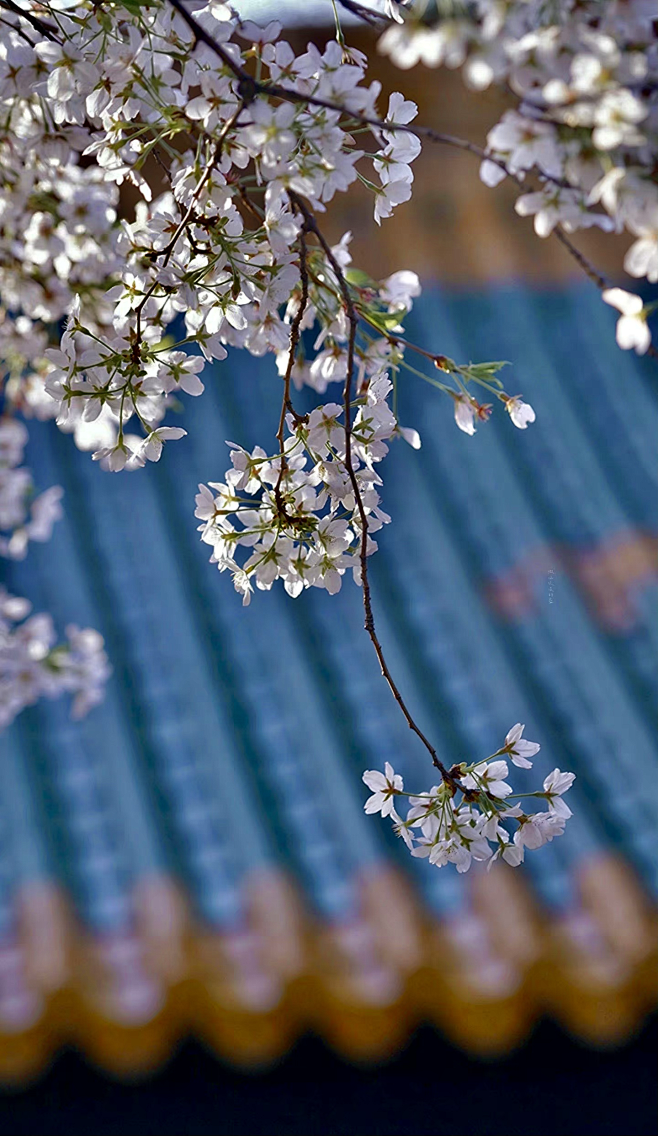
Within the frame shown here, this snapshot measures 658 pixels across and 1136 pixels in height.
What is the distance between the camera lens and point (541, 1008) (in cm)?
150

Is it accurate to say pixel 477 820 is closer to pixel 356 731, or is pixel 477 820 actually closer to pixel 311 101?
pixel 311 101

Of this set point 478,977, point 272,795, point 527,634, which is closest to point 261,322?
point 478,977

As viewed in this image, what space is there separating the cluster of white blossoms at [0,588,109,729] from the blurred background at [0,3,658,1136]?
0.49 meters

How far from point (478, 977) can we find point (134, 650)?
106cm

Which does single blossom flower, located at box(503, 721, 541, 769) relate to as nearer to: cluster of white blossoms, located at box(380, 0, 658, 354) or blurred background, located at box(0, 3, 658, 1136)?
cluster of white blossoms, located at box(380, 0, 658, 354)

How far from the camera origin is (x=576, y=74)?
0.35 metres

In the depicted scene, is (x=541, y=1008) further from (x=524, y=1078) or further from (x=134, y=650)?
(x=134, y=650)

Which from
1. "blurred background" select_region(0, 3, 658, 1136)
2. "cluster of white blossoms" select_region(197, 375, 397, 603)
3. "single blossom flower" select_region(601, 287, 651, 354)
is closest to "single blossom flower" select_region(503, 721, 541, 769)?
"cluster of white blossoms" select_region(197, 375, 397, 603)

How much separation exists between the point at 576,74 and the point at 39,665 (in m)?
1.03

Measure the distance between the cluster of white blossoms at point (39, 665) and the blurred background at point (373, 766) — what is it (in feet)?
1.61

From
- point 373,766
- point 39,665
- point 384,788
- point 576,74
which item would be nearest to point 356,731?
point 373,766

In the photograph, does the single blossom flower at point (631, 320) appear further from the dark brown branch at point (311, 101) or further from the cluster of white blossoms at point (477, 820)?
the cluster of white blossoms at point (477, 820)

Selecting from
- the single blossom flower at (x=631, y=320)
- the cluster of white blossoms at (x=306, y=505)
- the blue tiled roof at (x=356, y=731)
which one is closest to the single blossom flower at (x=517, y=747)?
the cluster of white blossoms at (x=306, y=505)

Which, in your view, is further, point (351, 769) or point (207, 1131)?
point (351, 769)
